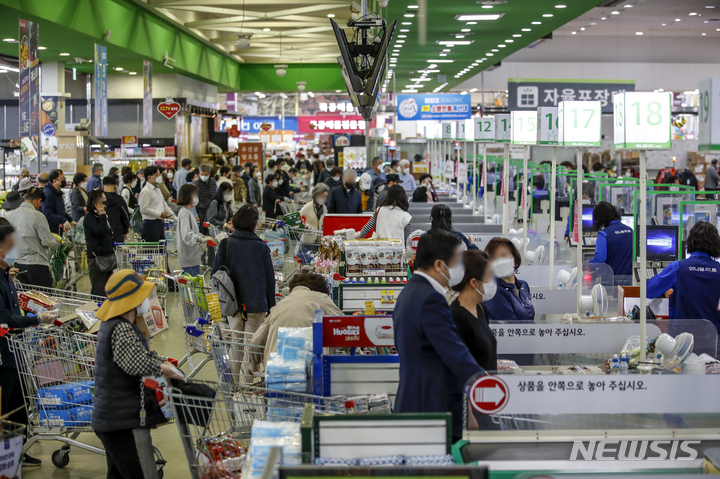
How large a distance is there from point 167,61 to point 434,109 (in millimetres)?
7879

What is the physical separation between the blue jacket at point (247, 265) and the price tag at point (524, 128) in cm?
285

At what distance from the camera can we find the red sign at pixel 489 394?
111 inches

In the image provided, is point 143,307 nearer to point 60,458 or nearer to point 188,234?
point 60,458

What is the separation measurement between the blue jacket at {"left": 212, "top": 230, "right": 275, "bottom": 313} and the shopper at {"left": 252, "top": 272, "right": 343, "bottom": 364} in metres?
1.17

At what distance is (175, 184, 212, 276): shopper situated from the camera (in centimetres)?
770

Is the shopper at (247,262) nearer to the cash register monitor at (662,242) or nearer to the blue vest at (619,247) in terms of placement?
the blue vest at (619,247)

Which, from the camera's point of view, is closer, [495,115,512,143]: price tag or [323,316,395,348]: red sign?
[323,316,395,348]: red sign

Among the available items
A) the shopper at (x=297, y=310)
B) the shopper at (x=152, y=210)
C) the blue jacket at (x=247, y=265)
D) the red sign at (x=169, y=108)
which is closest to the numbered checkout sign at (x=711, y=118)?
the shopper at (x=297, y=310)

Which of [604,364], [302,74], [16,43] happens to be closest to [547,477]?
[604,364]

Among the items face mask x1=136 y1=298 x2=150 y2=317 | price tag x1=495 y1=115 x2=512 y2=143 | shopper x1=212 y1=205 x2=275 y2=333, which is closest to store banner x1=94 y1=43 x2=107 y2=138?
price tag x1=495 y1=115 x2=512 y2=143

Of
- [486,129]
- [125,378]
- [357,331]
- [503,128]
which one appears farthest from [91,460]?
[486,129]

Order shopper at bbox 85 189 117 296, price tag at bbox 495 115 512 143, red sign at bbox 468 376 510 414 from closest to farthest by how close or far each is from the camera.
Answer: red sign at bbox 468 376 510 414, price tag at bbox 495 115 512 143, shopper at bbox 85 189 117 296

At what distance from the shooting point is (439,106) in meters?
20.7

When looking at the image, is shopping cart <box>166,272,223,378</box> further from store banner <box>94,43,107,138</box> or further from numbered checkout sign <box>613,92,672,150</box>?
store banner <box>94,43,107,138</box>
